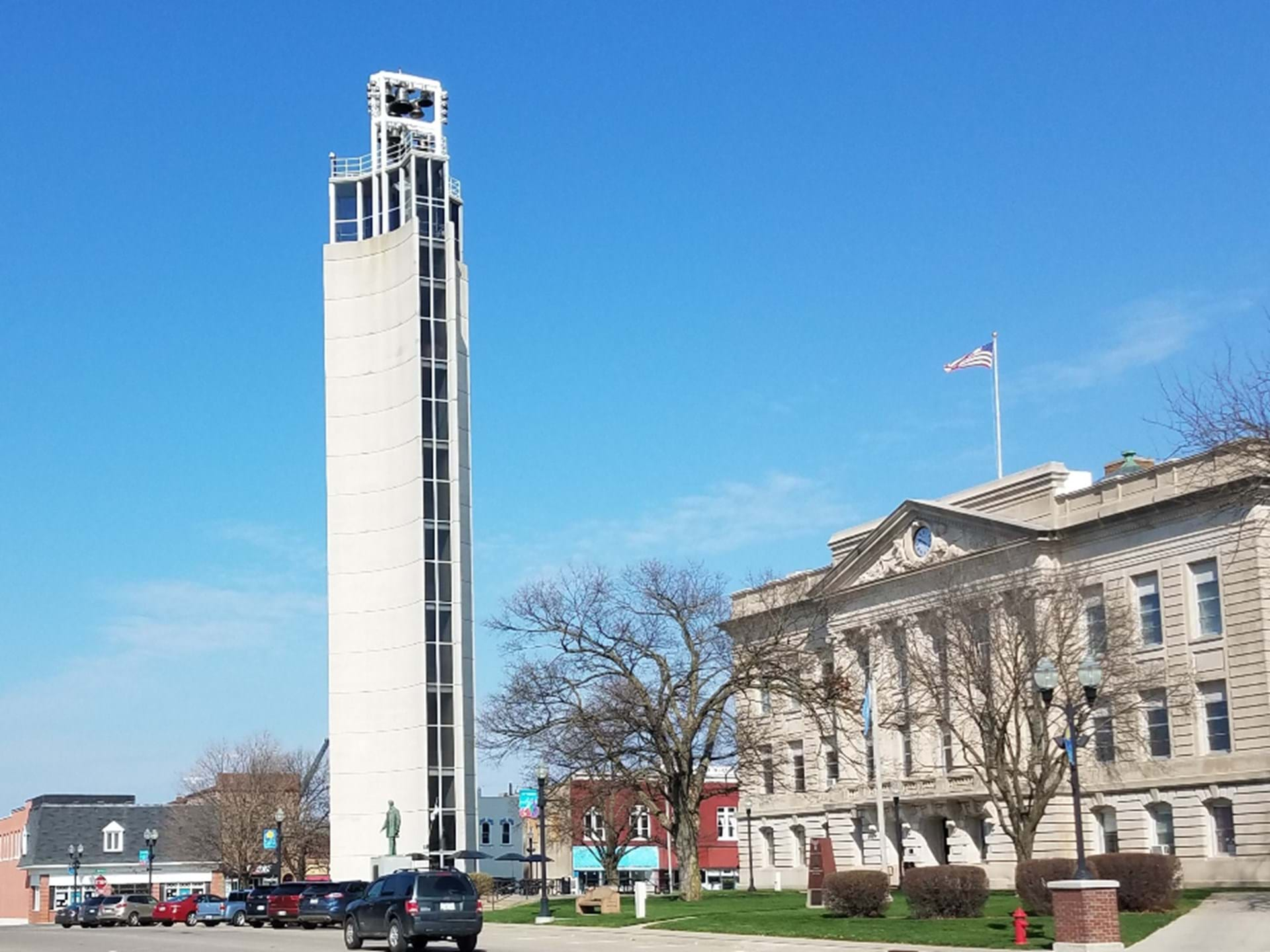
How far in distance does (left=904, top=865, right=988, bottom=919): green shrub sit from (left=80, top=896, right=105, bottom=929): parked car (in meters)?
42.8

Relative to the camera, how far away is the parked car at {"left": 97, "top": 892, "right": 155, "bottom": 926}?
6806 cm

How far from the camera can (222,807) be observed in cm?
10569

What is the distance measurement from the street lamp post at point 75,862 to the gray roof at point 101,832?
1.05 metres

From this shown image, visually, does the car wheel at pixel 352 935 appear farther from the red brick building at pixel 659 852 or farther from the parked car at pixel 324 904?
the red brick building at pixel 659 852

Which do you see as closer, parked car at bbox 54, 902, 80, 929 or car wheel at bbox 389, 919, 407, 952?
car wheel at bbox 389, 919, 407, 952

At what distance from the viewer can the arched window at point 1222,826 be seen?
5812 cm

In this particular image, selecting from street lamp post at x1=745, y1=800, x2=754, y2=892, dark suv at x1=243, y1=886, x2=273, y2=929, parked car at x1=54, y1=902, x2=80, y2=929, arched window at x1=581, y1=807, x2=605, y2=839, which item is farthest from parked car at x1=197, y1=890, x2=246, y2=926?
street lamp post at x1=745, y1=800, x2=754, y2=892

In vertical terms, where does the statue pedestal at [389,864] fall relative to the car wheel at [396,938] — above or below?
below

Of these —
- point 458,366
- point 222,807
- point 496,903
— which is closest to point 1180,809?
point 496,903

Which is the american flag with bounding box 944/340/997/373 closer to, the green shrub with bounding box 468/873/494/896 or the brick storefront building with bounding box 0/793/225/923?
the green shrub with bounding box 468/873/494/896

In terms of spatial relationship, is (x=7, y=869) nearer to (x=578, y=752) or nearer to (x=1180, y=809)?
(x=578, y=752)

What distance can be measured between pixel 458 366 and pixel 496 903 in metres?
28.3

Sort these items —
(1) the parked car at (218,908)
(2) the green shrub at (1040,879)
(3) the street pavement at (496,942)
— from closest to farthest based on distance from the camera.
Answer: (3) the street pavement at (496,942) → (2) the green shrub at (1040,879) → (1) the parked car at (218,908)

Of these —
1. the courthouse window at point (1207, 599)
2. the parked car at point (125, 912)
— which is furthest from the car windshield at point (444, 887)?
the parked car at point (125, 912)
